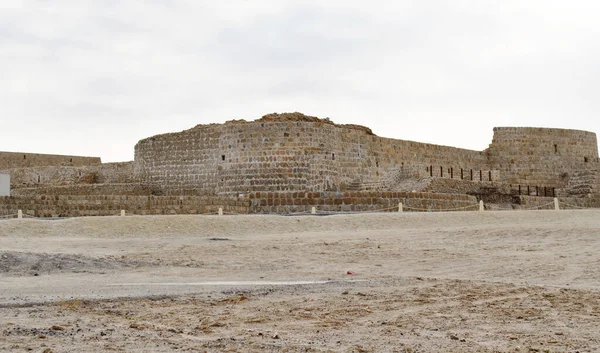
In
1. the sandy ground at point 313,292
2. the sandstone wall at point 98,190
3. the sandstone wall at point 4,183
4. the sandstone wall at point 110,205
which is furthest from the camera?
the sandstone wall at point 98,190

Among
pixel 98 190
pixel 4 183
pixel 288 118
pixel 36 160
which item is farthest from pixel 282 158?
pixel 36 160

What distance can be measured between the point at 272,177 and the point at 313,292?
59.7 ft

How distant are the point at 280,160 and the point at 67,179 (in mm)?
13256

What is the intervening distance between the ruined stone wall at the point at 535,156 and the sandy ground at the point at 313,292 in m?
24.7

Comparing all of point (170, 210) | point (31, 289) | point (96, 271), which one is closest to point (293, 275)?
point (96, 271)

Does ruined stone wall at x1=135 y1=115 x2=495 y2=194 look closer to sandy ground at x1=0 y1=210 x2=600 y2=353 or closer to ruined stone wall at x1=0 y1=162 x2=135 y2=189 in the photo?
ruined stone wall at x1=0 y1=162 x2=135 y2=189

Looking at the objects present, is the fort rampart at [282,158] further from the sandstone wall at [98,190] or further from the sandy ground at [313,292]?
the sandy ground at [313,292]

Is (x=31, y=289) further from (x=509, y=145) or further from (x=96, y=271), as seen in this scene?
(x=509, y=145)

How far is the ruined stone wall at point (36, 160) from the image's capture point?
40375mm

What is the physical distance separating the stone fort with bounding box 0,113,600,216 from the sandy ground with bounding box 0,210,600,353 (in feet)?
19.9

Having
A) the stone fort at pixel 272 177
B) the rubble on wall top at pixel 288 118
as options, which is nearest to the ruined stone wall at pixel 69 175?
the stone fort at pixel 272 177

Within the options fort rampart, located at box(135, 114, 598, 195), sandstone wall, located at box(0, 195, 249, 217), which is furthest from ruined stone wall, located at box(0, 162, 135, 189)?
sandstone wall, located at box(0, 195, 249, 217)

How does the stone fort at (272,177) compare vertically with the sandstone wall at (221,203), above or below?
above

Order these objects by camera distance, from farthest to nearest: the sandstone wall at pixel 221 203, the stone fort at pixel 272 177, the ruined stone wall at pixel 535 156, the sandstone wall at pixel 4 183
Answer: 1. the ruined stone wall at pixel 535 156
2. the sandstone wall at pixel 4 183
3. the stone fort at pixel 272 177
4. the sandstone wall at pixel 221 203
